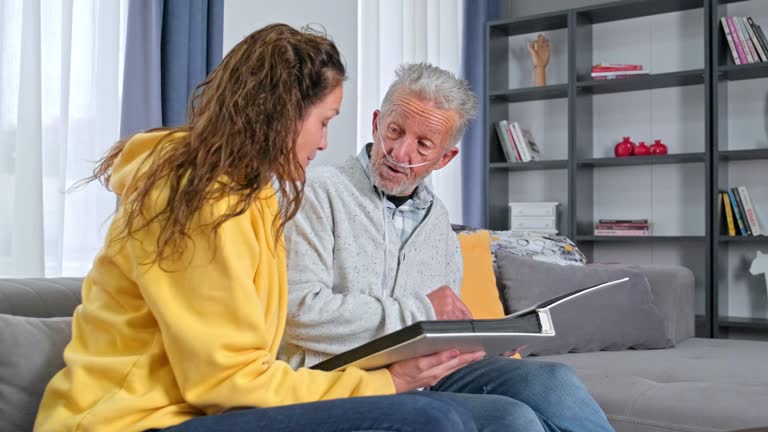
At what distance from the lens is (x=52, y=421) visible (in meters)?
1.07

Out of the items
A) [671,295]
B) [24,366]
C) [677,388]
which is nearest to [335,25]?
[671,295]

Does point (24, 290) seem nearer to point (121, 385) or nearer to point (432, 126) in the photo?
point (121, 385)

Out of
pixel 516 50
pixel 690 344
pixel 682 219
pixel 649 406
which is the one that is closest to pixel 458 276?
pixel 649 406

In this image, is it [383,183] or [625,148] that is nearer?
[383,183]

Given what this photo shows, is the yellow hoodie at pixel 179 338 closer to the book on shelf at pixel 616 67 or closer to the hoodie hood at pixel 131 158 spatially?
the hoodie hood at pixel 131 158

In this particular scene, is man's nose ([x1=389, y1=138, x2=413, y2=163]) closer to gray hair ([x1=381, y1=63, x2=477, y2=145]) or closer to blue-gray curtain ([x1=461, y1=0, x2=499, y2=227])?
gray hair ([x1=381, y1=63, x2=477, y2=145])

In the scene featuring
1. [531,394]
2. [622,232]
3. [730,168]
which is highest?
[730,168]

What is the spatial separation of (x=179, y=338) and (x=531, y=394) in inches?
29.3

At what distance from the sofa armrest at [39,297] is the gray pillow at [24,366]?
23 cm

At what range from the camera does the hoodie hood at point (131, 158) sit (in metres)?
1.15

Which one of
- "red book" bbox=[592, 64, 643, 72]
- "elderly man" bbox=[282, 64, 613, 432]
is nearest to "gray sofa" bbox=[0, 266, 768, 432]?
"elderly man" bbox=[282, 64, 613, 432]

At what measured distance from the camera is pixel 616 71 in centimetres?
437

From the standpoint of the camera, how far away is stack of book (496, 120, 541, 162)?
15.2 feet

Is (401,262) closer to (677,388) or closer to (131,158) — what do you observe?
(131,158)
